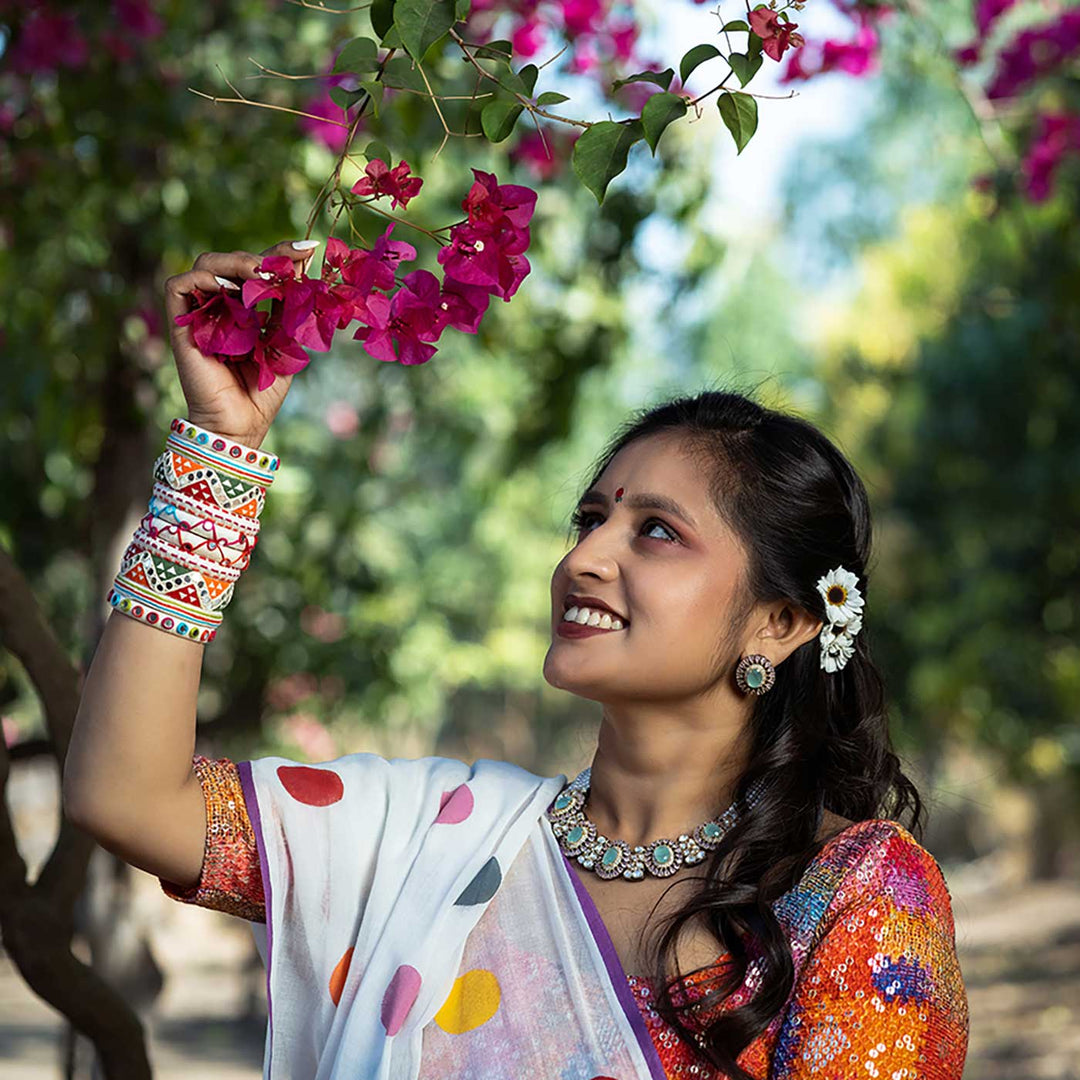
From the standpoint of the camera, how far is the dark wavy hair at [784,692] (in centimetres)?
181

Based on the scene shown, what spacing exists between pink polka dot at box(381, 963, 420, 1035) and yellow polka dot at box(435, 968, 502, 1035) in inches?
1.7

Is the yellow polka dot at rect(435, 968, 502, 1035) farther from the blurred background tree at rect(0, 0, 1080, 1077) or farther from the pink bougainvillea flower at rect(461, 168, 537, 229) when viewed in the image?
the pink bougainvillea flower at rect(461, 168, 537, 229)

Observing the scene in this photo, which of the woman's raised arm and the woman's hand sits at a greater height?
the woman's hand

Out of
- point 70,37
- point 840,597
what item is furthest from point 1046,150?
point 840,597

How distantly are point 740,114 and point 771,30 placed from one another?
0.26 ft

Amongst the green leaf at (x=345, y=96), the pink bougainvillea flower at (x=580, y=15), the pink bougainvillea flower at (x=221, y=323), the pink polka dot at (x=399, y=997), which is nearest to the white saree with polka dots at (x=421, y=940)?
the pink polka dot at (x=399, y=997)

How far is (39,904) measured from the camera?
2076 millimetres

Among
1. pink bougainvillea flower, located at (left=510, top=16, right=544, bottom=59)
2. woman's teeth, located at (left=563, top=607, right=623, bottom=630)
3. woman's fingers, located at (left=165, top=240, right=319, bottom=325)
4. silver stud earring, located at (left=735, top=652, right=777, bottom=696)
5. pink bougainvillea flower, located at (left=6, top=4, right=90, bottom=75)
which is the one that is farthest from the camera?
pink bougainvillea flower, located at (left=510, top=16, right=544, bottom=59)

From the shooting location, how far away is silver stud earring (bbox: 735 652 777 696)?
1967 mm

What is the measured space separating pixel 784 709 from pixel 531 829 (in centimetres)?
37

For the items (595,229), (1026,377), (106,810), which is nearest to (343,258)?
(106,810)

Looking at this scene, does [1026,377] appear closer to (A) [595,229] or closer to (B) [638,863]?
(A) [595,229]

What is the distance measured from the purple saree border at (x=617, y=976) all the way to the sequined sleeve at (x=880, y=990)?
0.44 ft

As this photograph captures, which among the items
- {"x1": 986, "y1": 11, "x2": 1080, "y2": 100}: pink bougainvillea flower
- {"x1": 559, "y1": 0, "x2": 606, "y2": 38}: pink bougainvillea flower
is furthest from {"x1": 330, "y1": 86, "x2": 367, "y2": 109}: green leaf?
{"x1": 986, "y1": 11, "x2": 1080, "y2": 100}: pink bougainvillea flower
